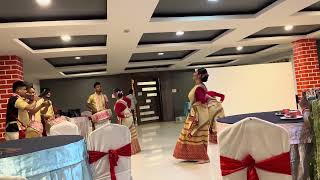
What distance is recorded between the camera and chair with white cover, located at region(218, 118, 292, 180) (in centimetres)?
209

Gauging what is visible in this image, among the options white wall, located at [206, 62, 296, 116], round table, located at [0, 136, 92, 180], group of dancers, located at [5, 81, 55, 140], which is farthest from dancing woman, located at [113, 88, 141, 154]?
round table, located at [0, 136, 92, 180]

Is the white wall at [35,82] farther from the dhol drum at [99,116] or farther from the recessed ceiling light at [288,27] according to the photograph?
the recessed ceiling light at [288,27]

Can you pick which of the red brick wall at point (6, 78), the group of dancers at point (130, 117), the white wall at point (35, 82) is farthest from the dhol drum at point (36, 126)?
the white wall at point (35, 82)

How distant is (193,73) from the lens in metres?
5.84

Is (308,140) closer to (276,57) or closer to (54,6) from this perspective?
(54,6)

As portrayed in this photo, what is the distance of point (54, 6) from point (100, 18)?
84cm

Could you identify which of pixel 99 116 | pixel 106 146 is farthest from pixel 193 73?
pixel 106 146

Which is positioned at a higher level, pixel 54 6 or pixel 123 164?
pixel 54 6

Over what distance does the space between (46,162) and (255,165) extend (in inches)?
51.0

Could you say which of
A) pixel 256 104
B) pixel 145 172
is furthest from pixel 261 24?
pixel 145 172

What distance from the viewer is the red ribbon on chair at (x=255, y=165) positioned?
208 cm

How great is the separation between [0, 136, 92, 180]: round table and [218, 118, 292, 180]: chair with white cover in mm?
996

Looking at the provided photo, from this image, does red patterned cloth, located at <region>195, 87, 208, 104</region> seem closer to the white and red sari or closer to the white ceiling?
the white ceiling

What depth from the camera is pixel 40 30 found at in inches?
207
